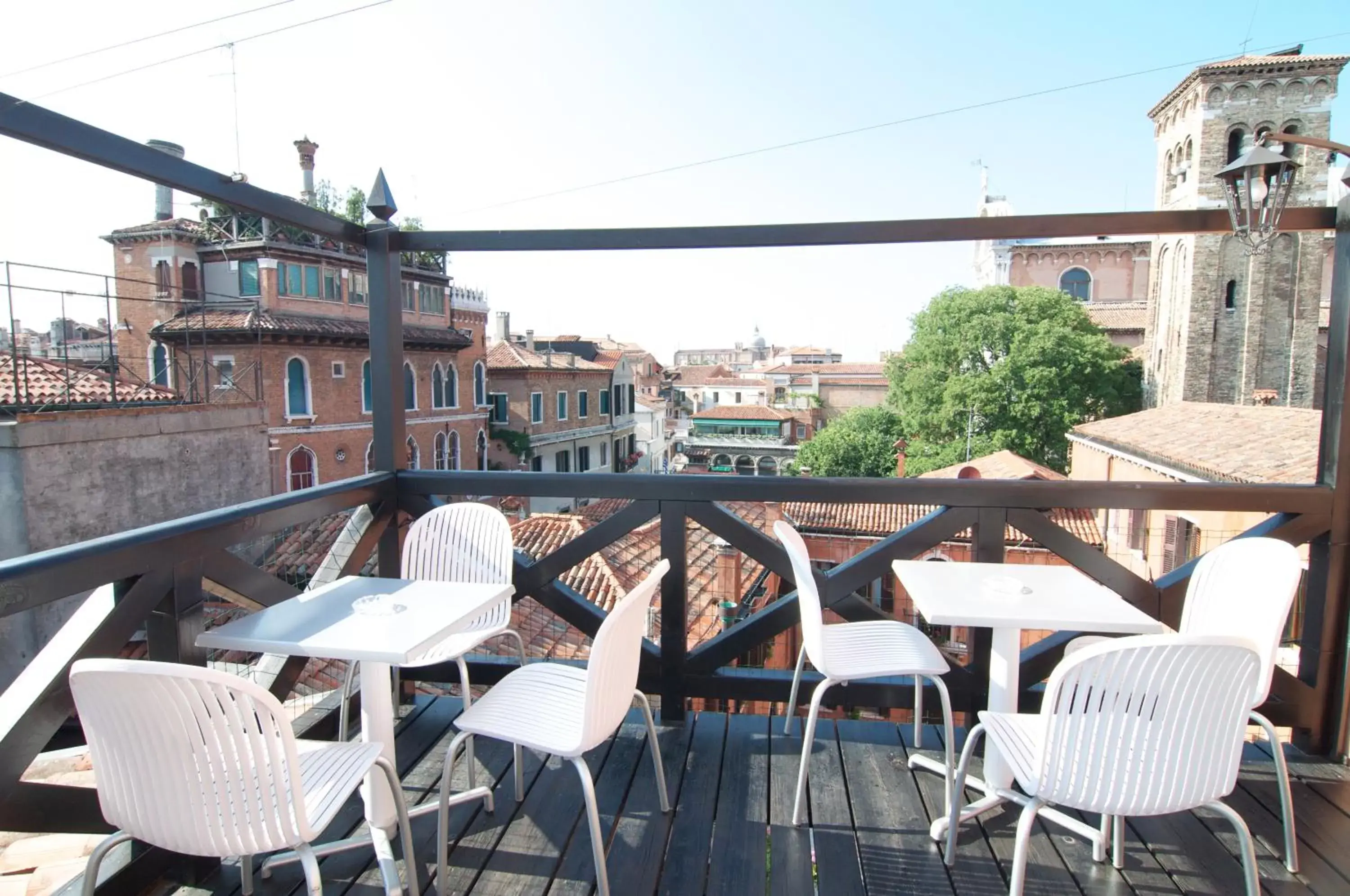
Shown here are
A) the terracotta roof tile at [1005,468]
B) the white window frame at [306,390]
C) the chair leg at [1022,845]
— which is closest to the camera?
the chair leg at [1022,845]

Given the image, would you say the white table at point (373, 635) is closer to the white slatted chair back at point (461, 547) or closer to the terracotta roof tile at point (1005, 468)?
the white slatted chair back at point (461, 547)

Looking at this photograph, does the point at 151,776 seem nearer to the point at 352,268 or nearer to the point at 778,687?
the point at 778,687

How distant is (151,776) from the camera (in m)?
1.19

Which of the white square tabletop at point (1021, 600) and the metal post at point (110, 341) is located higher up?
the metal post at point (110, 341)

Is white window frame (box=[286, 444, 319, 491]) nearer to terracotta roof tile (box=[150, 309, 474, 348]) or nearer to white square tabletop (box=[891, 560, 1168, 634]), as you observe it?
terracotta roof tile (box=[150, 309, 474, 348])

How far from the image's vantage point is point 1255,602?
1.88 metres

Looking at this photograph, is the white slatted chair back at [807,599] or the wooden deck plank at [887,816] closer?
the wooden deck plank at [887,816]

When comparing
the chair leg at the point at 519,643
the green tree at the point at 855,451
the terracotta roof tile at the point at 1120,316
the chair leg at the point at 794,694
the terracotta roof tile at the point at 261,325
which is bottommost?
the green tree at the point at 855,451

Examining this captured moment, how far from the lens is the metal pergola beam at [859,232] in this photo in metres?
2.31

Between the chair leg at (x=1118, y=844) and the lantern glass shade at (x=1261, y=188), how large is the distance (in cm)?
163

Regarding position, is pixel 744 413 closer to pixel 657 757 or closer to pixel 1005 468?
pixel 1005 468

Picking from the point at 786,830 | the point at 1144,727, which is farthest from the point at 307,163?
the point at 1144,727

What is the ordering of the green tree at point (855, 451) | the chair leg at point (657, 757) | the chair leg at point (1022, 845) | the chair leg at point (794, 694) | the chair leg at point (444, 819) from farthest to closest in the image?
1. the green tree at point (855, 451)
2. the chair leg at point (794, 694)
3. the chair leg at point (657, 757)
4. the chair leg at point (444, 819)
5. the chair leg at point (1022, 845)

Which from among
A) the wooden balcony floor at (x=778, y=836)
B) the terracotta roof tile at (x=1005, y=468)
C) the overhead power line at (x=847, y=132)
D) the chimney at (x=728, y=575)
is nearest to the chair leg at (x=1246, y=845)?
the wooden balcony floor at (x=778, y=836)
